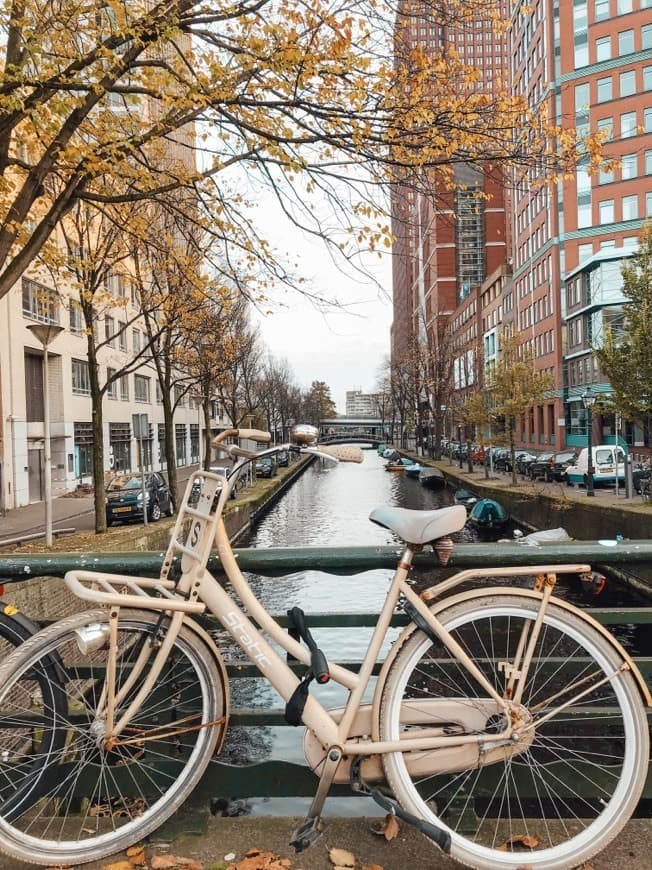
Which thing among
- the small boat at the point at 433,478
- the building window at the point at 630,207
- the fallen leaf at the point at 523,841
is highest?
the building window at the point at 630,207

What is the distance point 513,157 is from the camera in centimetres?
579

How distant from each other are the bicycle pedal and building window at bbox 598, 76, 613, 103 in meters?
55.8

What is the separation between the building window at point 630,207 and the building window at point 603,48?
10.3 metres

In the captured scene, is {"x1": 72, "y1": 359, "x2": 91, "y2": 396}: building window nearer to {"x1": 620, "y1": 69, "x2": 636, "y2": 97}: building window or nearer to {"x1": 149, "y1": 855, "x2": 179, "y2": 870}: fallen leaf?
{"x1": 149, "y1": 855, "x2": 179, "y2": 870}: fallen leaf

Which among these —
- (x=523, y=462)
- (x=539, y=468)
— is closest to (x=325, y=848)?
(x=539, y=468)

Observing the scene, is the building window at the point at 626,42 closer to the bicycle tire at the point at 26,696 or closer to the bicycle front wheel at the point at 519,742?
the bicycle front wheel at the point at 519,742

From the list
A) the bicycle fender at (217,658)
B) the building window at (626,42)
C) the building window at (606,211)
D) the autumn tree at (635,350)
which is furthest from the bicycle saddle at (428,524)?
the building window at (626,42)

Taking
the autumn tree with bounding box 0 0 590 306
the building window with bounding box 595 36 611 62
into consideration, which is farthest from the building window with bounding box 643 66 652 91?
the autumn tree with bounding box 0 0 590 306

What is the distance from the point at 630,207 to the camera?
47.8 m

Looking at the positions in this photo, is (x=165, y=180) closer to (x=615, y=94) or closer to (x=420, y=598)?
(x=420, y=598)

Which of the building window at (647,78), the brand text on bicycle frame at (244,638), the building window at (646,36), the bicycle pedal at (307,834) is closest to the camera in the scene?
the bicycle pedal at (307,834)

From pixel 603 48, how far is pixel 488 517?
41.4m

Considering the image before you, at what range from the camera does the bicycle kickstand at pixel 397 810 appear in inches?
80.7

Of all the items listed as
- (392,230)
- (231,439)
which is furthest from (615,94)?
(231,439)
